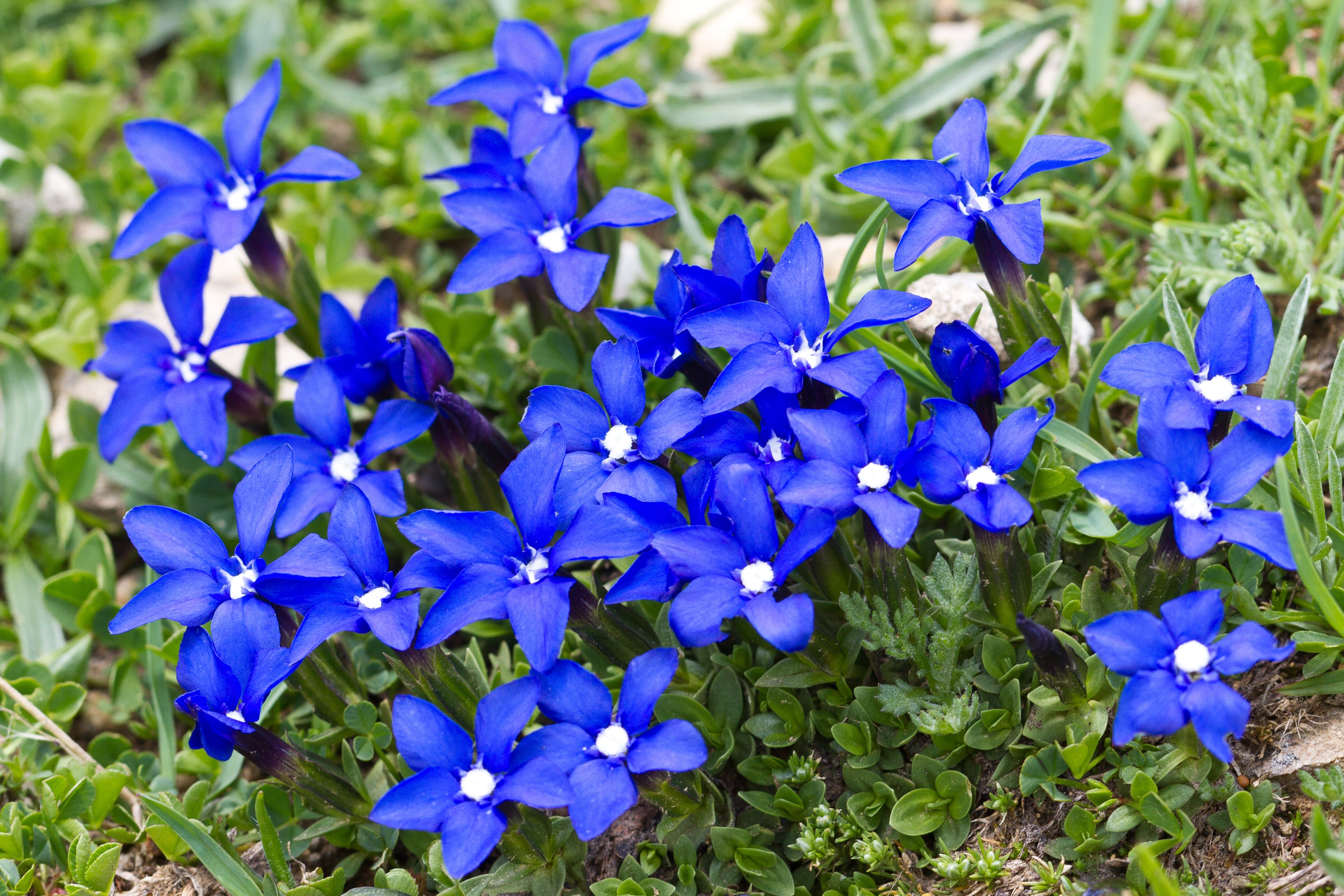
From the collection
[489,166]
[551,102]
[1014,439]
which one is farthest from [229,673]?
[551,102]

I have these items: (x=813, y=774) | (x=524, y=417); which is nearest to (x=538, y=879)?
(x=813, y=774)

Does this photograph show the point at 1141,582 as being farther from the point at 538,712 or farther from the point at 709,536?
the point at 538,712

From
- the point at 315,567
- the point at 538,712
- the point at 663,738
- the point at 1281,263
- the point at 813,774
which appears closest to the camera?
the point at 663,738

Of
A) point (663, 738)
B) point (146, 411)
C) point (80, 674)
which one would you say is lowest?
point (80, 674)

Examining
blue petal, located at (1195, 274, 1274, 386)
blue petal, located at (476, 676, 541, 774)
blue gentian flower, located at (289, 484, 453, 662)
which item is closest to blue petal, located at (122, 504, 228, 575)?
blue gentian flower, located at (289, 484, 453, 662)

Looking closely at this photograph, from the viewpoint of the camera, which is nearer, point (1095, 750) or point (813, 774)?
point (1095, 750)

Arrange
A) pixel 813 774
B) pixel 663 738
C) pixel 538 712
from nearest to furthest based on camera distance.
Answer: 1. pixel 663 738
2. pixel 813 774
3. pixel 538 712

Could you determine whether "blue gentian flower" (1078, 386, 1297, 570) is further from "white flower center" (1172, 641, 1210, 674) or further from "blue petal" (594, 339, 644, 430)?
"blue petal" (594, 339, 644, 430)
